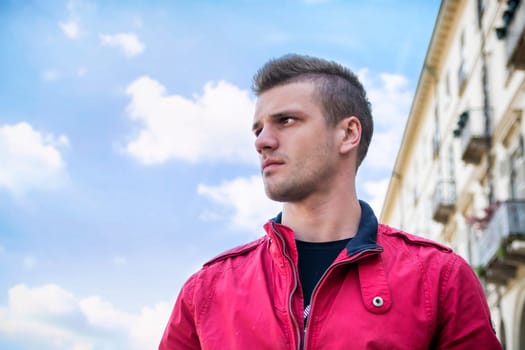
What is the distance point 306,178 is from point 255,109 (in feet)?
1.37

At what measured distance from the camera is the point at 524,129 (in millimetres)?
20281

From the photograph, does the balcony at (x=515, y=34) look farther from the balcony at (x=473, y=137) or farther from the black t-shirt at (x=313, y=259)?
the black t-shirt at (x=313, y=259)

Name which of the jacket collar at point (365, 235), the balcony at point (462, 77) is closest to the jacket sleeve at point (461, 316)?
the jacket collar at point (365, 235)

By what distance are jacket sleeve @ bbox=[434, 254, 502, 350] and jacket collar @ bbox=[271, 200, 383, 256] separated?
28cm

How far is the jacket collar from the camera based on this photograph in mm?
3002

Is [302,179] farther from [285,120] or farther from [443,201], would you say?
[443,201]

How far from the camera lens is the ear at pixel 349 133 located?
3.29 m

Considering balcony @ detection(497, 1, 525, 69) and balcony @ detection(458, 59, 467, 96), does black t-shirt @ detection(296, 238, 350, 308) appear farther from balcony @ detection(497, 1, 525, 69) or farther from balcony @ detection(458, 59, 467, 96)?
balcony @ detection(458, 59, 467, 96)

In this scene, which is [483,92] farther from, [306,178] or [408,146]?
[306,178]

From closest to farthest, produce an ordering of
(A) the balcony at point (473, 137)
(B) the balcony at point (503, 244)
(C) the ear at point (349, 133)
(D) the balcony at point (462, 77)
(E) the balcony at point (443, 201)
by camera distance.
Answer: (C) the ear at point (349, 133), (B) the balcony at point (503, 244), (A) the balcony at point (473, 137), (D) the balcony at point (462, 77), (E) the balcony at point (443, 201)

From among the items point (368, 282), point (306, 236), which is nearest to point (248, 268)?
point (306, 236)

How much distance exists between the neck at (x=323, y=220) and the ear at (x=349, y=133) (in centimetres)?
19

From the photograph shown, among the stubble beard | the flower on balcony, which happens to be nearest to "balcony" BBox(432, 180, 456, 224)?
the flower on balcony

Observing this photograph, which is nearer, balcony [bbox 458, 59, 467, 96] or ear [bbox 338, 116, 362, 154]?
ear [bbox 338, 116, 362, 154]
